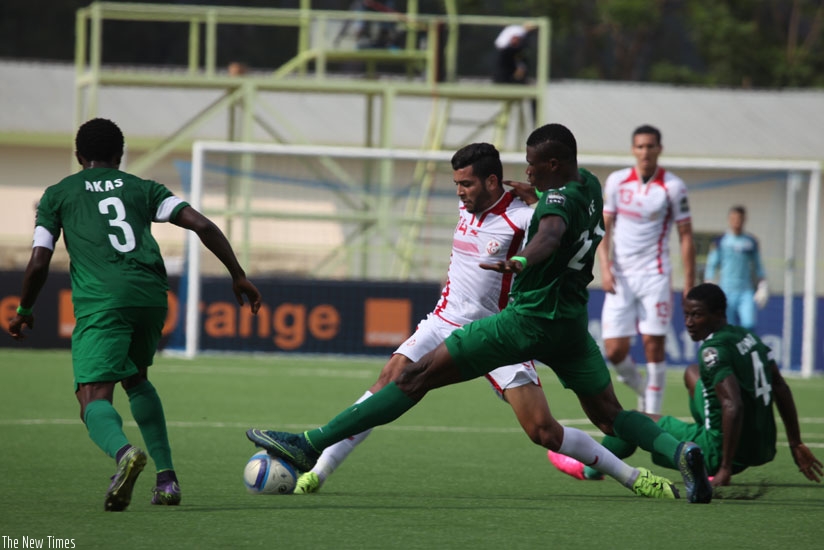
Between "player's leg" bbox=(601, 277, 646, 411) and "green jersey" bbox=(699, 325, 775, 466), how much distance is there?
9.21 feet

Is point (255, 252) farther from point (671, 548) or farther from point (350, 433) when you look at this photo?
point (671, 548)

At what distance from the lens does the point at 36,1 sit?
4150 cm

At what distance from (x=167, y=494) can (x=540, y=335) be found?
1919 millimetres

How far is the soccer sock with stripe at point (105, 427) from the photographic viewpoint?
6051 millimetres

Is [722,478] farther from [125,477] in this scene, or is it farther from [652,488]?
[125,477]

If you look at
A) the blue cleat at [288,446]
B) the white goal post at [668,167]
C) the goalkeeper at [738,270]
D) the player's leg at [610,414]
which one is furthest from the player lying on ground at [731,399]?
the white goal post at [668,167]

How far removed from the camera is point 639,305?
414 inches

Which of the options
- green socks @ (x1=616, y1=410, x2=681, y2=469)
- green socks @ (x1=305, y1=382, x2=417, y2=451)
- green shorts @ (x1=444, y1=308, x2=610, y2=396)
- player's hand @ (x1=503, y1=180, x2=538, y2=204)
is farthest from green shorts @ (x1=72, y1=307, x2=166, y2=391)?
green socks @ (x1=616, y1=410, x2=681, y2=469)

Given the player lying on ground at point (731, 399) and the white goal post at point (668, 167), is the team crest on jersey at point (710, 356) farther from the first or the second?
the white goal post at point (668, 167)

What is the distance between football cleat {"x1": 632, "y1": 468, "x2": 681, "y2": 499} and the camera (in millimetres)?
7004

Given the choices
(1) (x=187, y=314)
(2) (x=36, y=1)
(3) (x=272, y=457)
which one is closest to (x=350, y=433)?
(3) (x=272, y=457)

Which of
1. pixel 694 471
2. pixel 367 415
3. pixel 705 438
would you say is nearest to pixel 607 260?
pixel 705 438

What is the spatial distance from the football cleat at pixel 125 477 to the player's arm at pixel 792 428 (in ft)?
11.0

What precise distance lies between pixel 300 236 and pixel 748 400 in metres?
13.3
